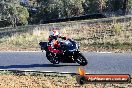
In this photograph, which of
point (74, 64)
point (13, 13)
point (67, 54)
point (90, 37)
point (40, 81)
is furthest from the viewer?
point (13, 13)

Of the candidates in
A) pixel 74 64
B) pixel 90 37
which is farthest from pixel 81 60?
pixel 90 37

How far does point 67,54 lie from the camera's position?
14336 millimetres

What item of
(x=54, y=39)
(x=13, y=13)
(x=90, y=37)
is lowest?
(x=13, y=13)

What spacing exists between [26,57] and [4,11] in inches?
1953

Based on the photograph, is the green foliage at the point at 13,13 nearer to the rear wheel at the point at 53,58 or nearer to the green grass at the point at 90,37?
the green grass at the point at 90,37

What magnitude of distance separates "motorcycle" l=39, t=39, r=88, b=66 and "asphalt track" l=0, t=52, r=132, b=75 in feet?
0.67

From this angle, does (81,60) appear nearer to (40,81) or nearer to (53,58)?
(53,58)

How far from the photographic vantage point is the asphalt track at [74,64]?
13.4 meters

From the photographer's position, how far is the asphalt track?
44.0 feet

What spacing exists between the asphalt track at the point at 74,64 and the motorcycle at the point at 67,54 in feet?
0.67

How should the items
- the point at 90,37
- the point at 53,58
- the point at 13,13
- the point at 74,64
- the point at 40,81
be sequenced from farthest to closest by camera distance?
the point at 13,13 → the point at 90,37 → the point at 53,58 → the point at 74,64 → the point at 40,81

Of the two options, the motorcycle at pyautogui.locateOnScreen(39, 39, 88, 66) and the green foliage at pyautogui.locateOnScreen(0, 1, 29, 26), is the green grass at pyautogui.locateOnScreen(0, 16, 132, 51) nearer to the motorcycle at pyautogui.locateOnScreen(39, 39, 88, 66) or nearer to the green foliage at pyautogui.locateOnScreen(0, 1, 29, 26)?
the motorcycle at pyautogui.locateOnScreen(39, 39, 88, 66)

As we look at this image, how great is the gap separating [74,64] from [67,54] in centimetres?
59

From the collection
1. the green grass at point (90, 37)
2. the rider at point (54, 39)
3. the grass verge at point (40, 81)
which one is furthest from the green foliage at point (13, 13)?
the grass verge at point (40, 81)
